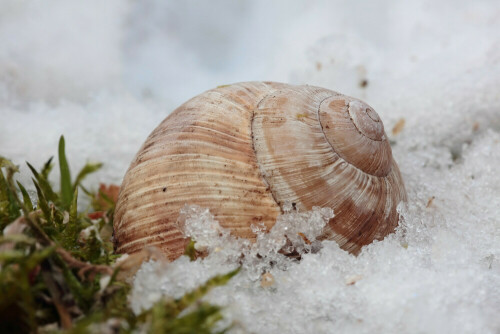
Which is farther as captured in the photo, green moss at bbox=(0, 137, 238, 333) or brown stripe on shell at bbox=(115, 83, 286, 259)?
brown stripe on shell at bbox=(115, 83, 286, 259)

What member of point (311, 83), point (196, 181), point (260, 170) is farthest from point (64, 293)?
point (311, 83)

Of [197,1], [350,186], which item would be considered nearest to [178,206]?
[350,186]

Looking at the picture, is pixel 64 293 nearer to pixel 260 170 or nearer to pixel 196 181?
pixel 196 181

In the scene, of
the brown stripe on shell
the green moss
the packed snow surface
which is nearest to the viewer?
the green moss

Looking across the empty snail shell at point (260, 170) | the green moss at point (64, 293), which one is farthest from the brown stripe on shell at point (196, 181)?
the green moss at point (64, 293)

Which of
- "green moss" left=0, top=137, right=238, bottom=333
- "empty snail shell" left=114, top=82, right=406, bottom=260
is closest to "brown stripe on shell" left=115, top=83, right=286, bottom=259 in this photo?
"empty snail shell" left=114, top=82, right=406, bottom=260

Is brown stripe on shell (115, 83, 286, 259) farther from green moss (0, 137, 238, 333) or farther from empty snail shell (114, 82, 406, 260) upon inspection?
green moss (0, 137, 238, 333)
